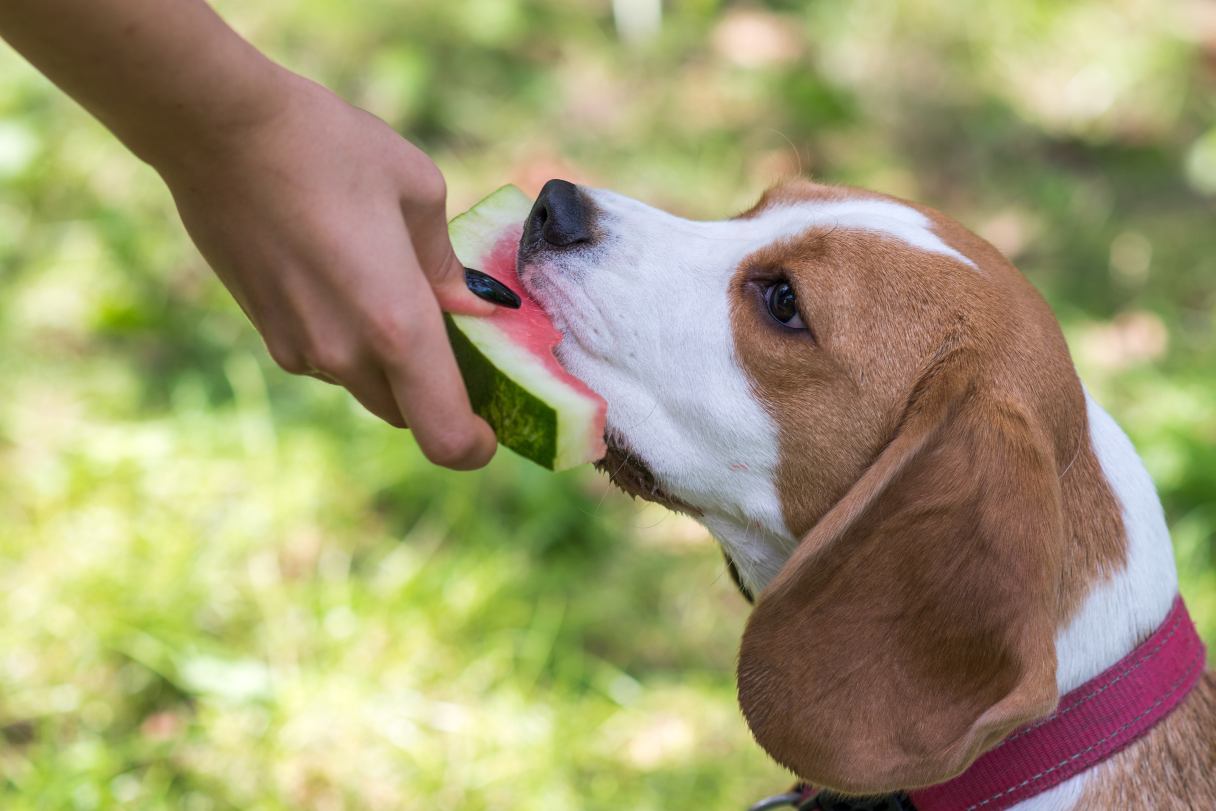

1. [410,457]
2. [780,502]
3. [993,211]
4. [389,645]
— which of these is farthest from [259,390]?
[993,211]

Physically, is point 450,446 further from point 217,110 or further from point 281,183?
point 217,110

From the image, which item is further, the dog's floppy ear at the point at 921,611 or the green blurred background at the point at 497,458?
the green blurred background at the point at 497,458

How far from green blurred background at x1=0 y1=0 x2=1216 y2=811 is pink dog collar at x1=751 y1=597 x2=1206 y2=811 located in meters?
1.46

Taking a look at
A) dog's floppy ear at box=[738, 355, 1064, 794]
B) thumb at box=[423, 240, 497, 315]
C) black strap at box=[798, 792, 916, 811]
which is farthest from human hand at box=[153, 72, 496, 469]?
black strap at box=[798, 792, 916, 811]

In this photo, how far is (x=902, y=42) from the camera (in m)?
6.80

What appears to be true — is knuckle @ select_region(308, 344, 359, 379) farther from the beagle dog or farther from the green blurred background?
the green blurred background

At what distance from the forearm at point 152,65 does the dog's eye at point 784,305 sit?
1.08 meters

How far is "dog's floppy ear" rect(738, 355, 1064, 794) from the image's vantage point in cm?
196

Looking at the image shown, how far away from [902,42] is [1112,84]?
4.33 ft

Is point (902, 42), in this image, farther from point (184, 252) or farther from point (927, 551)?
point (927, 551)

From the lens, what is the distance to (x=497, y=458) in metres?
4.34

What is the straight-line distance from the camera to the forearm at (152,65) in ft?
5.18

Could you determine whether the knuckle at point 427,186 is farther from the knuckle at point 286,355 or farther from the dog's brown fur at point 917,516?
the dog's brown fur at point 917,516

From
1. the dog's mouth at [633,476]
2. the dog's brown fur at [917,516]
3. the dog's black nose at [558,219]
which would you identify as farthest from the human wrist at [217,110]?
the dog's brown fur at [917,516]
